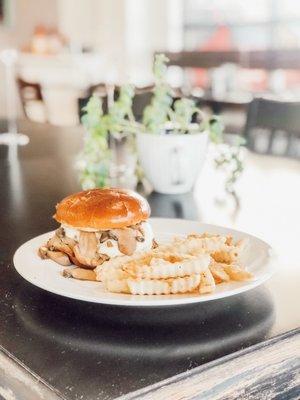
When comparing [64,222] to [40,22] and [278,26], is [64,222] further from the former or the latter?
[40,22]

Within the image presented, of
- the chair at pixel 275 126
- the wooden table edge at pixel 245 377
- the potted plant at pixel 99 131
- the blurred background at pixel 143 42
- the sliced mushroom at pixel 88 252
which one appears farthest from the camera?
the blurred background at pixel 143 42

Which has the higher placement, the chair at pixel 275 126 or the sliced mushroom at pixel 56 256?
the sliced mushroom at pixel 56 256

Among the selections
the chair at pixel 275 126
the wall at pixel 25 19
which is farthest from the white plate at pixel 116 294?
the wall at pixel 25 19

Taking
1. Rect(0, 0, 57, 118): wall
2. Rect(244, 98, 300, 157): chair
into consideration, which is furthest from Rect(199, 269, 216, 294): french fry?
Rect(0, 0, 57, 118): wall

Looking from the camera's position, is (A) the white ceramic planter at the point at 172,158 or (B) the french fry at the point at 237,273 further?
(A) the white ceramic planter at the point at 172,158

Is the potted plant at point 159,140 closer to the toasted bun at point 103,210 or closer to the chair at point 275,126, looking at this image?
the toasted bun at point 103,210

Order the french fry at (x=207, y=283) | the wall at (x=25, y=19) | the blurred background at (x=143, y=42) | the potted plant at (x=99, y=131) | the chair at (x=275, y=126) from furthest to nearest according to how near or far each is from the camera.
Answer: the wall at (x=25, y=19), the blurred background at (x=143, y=42), the chair at (x=275, y=126), the potted plant at (x=99, y=131), the french fry at (x=207, y=283)

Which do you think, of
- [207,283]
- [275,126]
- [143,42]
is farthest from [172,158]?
[143,42]

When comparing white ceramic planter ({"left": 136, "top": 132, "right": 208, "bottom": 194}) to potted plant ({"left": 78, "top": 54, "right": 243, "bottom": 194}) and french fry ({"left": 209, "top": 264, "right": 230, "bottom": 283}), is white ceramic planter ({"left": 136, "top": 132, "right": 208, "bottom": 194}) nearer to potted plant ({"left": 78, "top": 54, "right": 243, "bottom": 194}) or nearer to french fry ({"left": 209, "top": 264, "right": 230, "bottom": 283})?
potted plant ({"left": 78, "top": 54, "right": 243, "bottom": 194})
